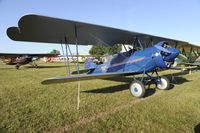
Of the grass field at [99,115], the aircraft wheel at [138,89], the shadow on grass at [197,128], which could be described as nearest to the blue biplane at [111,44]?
the aircraft wheel at [138,89]

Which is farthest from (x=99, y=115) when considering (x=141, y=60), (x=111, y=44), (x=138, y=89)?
(x=111, y=44)

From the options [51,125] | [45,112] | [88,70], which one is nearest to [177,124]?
[51,125]

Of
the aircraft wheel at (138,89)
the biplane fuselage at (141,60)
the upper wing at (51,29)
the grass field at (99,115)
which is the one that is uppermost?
the upper wing at (51,29)

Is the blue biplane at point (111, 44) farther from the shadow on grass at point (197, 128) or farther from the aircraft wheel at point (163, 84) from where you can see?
the shadow on grass at point (197, 128)

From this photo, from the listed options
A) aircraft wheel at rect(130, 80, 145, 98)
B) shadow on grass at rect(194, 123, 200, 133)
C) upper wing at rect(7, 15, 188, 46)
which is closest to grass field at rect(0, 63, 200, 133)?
shadow on grass at rect(194, 123, 200, 133)

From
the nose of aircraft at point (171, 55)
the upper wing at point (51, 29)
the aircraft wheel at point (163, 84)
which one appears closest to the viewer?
the upper wing at point (51, 29)

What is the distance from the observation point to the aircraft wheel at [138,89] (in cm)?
564

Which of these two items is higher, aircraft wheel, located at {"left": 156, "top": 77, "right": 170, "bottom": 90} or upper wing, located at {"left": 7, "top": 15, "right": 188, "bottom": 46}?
upper wing, located at {"left": 7, "top": 15, "right": 188, "bottom": 46}

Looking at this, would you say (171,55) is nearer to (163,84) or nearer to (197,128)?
(163,84)

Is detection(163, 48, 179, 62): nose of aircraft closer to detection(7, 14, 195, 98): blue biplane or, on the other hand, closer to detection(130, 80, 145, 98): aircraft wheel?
detection(7, 14, 195, 98): blue biplane

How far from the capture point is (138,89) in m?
5.77

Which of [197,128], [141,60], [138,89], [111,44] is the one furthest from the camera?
[111,44]

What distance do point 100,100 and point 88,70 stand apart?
4.31 metres

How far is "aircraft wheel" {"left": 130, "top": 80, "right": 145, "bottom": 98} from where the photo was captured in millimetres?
5637
